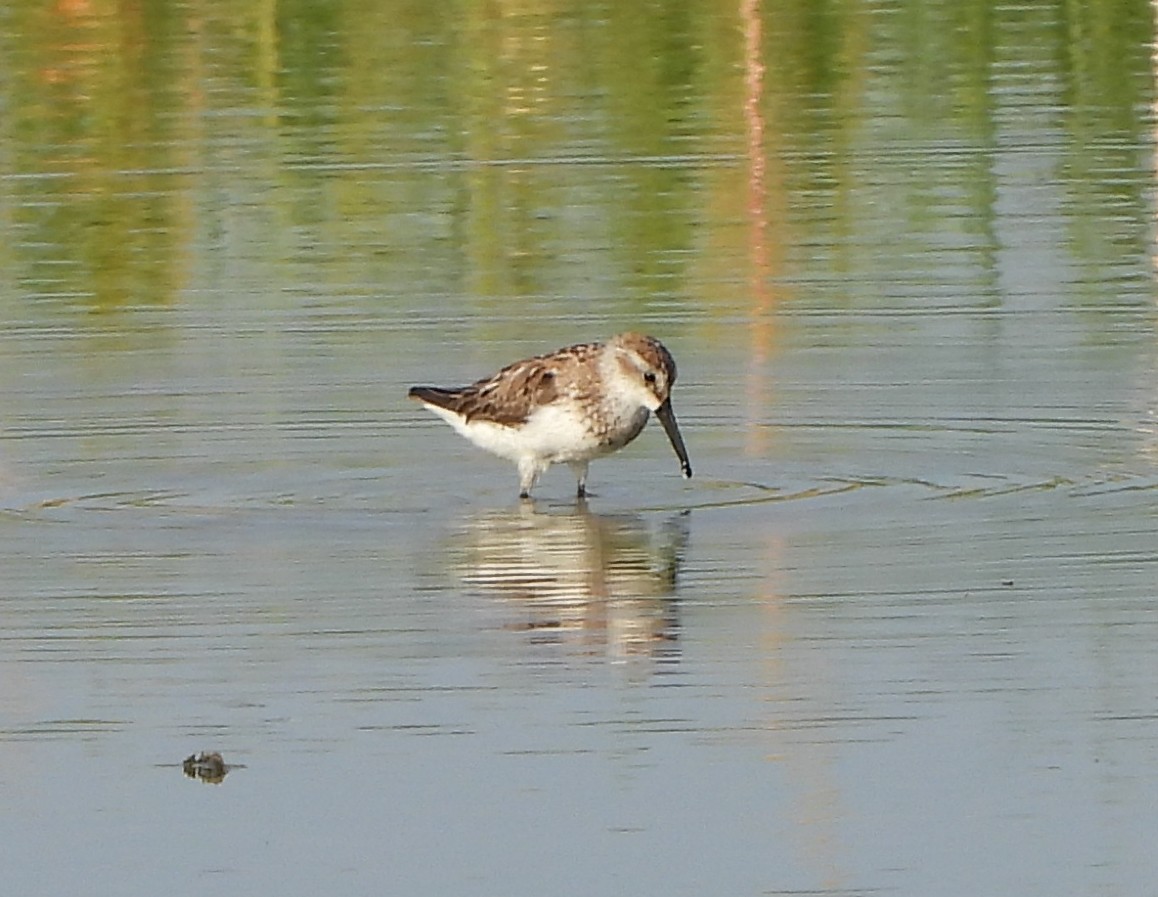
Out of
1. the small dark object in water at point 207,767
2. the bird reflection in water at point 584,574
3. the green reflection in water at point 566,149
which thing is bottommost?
the green reflection in water at point 566,149

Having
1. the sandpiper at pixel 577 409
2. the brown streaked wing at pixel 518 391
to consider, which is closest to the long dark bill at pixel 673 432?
the sandpiper at pixel 577 409

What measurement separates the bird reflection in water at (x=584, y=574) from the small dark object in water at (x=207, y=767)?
143 cm

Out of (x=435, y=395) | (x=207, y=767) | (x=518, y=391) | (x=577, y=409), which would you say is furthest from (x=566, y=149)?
(x=207, y=767)

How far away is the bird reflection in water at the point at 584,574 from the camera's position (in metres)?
9.36

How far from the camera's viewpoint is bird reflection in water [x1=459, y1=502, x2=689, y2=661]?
9.36 m

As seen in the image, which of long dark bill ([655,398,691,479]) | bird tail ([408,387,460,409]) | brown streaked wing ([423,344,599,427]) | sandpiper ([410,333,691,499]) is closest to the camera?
long dark bill ([655,398,691,479])

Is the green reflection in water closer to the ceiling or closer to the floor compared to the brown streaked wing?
closer to the floor

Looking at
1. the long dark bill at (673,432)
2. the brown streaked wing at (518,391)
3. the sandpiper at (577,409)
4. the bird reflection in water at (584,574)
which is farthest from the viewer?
Result: the brown streaked wing at (518,391)

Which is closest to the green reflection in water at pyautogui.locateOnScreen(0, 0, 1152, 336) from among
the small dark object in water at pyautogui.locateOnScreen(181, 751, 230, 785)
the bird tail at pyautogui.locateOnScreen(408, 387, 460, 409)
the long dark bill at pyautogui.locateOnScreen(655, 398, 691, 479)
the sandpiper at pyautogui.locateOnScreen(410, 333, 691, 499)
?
the bird tail at pyautogui.locateOnScreen(408, 387, 460, 409)

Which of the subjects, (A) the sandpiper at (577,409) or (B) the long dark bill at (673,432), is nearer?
(B) the long dark bill at (673,432)

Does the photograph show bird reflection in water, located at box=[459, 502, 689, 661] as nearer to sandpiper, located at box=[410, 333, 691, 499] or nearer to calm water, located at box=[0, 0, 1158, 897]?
calm water, located at box=[0, 0, 1158, 897]

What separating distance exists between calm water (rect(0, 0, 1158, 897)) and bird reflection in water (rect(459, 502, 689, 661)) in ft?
0.08

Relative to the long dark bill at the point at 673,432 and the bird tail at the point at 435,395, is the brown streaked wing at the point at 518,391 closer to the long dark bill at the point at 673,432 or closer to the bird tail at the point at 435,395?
the bird tail at the point at 435,395

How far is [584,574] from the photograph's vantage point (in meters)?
10.3
